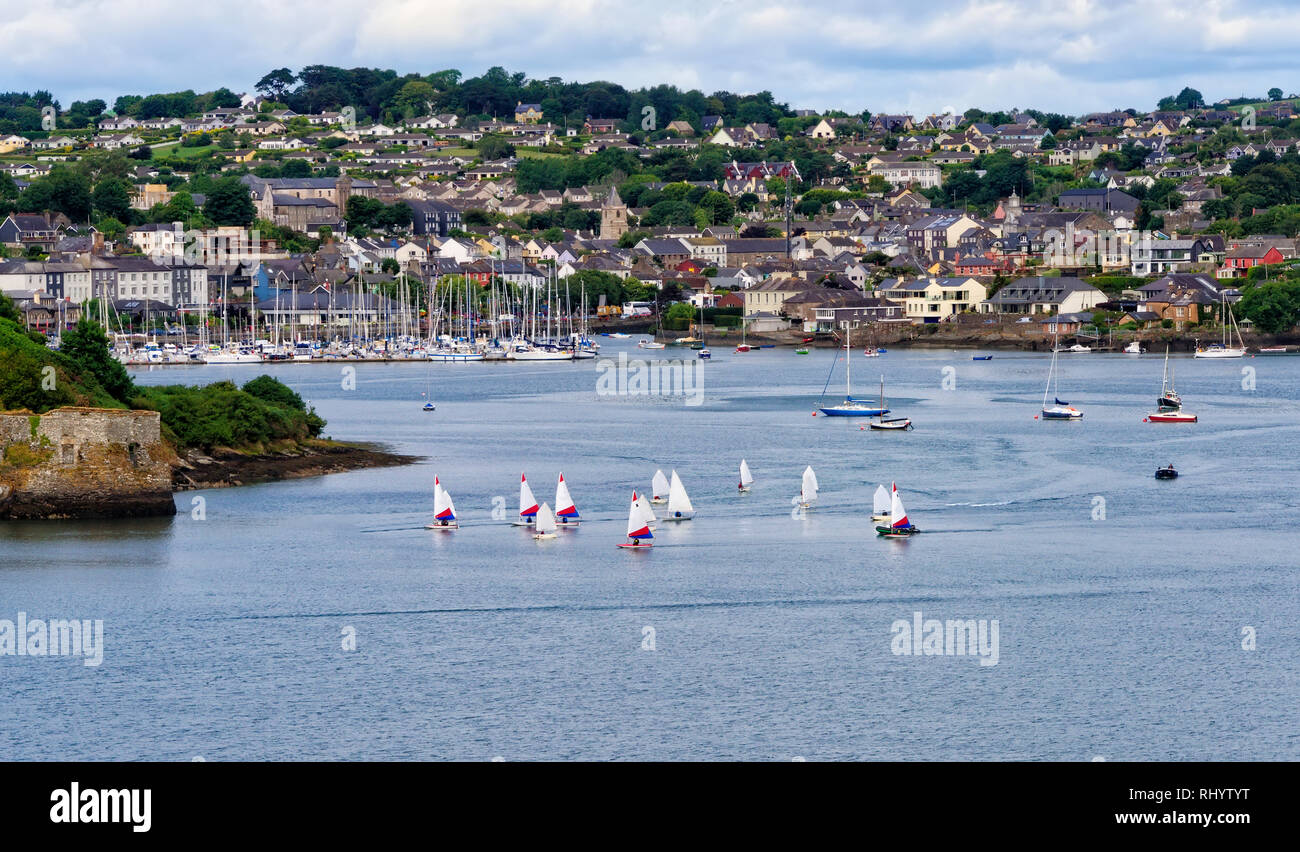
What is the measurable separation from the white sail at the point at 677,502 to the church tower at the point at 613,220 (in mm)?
77044

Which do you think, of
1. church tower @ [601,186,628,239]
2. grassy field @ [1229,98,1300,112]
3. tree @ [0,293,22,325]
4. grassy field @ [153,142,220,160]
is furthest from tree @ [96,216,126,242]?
grassy field @ [1229,98,1300,112]

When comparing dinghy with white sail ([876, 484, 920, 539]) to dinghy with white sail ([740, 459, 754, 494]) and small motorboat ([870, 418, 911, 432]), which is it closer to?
dinghy with white sail ([740, 459, 754, 494])

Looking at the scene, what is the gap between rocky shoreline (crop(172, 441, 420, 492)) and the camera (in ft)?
90.0

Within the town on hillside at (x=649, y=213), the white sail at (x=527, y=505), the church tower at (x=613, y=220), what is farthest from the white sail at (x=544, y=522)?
the church tower at (x=613, y=220)

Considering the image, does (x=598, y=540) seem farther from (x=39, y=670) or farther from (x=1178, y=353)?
(x=1178, y=353)

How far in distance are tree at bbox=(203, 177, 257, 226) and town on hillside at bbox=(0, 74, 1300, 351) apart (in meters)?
0.14

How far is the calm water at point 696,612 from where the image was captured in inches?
529

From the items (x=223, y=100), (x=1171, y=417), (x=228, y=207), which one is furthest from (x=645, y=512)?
(x=223, y=100)

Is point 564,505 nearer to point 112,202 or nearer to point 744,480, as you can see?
point 744,480

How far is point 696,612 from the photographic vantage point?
58.5ft
